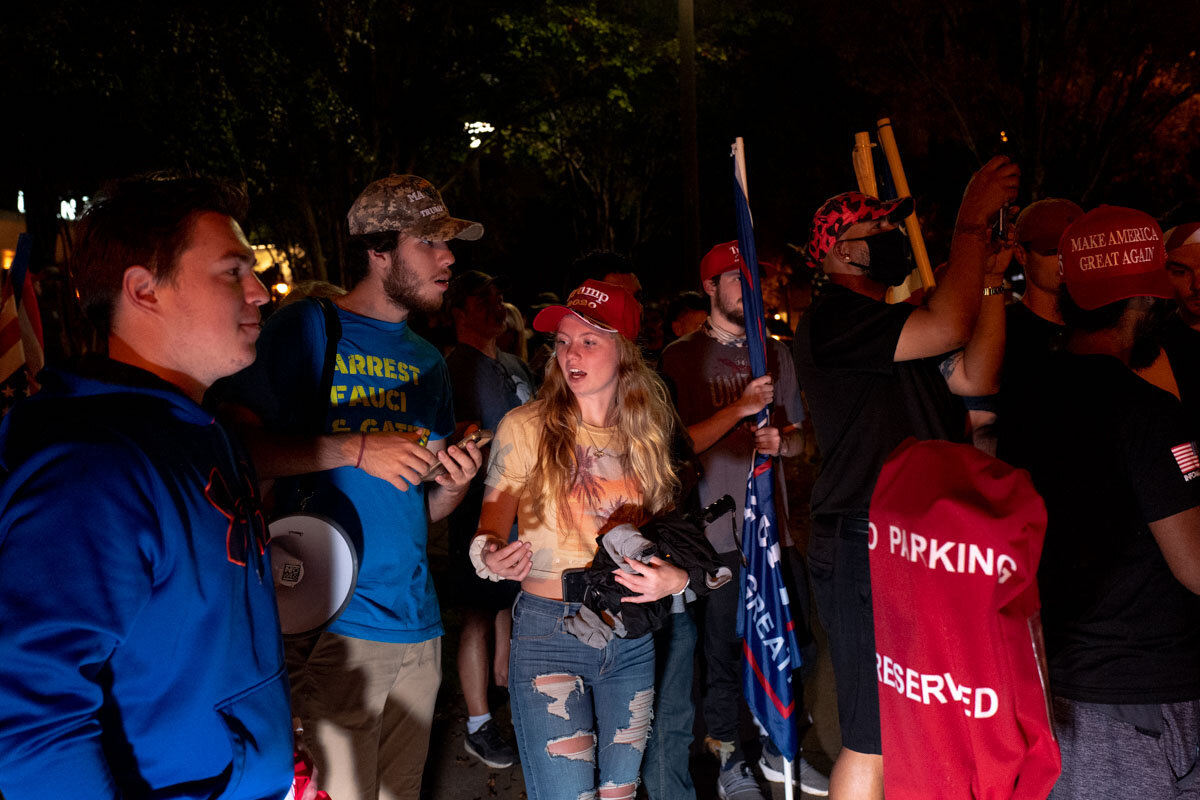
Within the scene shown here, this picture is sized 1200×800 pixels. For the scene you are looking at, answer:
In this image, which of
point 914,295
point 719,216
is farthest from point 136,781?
point 719,216

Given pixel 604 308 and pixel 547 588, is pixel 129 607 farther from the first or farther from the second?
pixel 604 308

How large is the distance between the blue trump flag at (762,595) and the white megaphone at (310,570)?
1869 millimetres

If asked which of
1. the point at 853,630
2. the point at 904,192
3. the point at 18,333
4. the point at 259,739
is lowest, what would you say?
the point at 853,630

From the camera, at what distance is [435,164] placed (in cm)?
1892

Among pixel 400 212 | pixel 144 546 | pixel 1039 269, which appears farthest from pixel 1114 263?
pixel 144 546

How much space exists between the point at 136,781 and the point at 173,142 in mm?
13268

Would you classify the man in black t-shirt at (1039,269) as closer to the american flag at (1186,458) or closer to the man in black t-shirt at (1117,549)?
the man in black t-shirt at (1117,549)

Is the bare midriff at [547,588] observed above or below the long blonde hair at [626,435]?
below

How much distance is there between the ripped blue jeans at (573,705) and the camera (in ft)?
9.18

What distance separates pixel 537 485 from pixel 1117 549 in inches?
70.1

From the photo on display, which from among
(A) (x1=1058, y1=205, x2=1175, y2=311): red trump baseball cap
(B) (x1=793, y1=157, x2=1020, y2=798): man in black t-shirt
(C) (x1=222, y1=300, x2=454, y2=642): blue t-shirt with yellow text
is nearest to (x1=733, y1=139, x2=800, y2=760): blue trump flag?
(B) (x1=793, y1=157, x2=1020, y2=798): man in black t-shirt

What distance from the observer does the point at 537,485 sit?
2.99 metres

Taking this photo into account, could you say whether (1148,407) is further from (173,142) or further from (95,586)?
(173,142)

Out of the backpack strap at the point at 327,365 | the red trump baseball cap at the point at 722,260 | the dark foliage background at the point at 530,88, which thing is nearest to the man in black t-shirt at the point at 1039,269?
the red trump baseball cap at the point at 722,260
